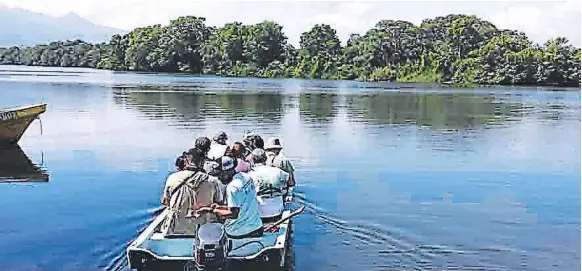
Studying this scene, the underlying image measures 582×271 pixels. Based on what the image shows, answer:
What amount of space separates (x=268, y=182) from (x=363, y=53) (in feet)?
322

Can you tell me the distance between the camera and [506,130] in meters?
33.2

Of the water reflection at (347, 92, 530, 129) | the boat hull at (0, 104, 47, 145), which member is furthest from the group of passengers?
the water reflection at (347, 92, 530, 129)

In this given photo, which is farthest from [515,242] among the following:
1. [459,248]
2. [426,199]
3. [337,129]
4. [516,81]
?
[516,81]

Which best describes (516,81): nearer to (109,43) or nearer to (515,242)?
(109,43)

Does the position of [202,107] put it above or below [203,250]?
below

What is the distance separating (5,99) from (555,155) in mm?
33697

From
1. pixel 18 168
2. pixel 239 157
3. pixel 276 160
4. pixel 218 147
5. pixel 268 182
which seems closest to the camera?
pixel 239 157

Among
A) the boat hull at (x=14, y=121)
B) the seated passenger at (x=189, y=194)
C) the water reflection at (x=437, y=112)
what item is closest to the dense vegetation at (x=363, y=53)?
the water reflection at (x=437, y=112)

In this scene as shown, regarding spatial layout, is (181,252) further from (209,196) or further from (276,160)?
→ (276,160)

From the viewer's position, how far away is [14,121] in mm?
23922

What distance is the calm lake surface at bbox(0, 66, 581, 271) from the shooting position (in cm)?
1252

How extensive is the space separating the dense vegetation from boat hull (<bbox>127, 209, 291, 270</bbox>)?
8701 centimetres

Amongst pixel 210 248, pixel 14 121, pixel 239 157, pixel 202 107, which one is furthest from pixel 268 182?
pixel 202 107

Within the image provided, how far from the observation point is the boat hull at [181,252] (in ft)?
31.3
